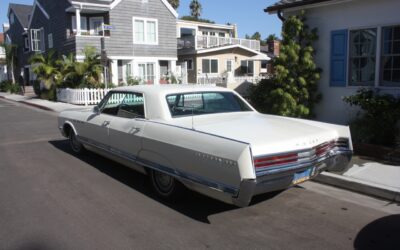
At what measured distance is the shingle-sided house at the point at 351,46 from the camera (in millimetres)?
Answer: 8562

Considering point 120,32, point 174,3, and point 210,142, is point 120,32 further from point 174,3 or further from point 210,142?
point 174,3

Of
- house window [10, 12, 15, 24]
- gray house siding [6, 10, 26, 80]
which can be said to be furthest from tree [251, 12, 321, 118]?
house window [10, 12, 15, 24]

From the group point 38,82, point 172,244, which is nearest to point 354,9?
point 172,244

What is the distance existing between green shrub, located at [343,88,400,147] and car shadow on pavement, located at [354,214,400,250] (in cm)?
337

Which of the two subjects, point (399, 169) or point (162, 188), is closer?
point (162, 188)

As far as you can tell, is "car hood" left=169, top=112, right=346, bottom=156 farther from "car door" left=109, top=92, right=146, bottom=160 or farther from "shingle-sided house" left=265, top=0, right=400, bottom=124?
"shingle-sided house" left=265, top=0, right=400, bottom=124

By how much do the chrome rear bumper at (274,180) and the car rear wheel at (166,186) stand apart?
109 centimetres

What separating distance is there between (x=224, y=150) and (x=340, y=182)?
2.63 metres

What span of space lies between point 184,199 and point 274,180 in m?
1.42

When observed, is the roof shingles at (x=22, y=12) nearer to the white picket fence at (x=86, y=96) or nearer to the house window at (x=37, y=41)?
the house window at (x=37, y=41)

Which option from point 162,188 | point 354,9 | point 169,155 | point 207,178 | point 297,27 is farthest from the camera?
point 297,27

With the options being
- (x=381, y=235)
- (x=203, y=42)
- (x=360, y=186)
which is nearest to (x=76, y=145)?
(x=360, y=186)

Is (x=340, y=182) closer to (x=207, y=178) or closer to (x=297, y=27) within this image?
(x=207, y=178)

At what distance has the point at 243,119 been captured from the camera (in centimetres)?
548
